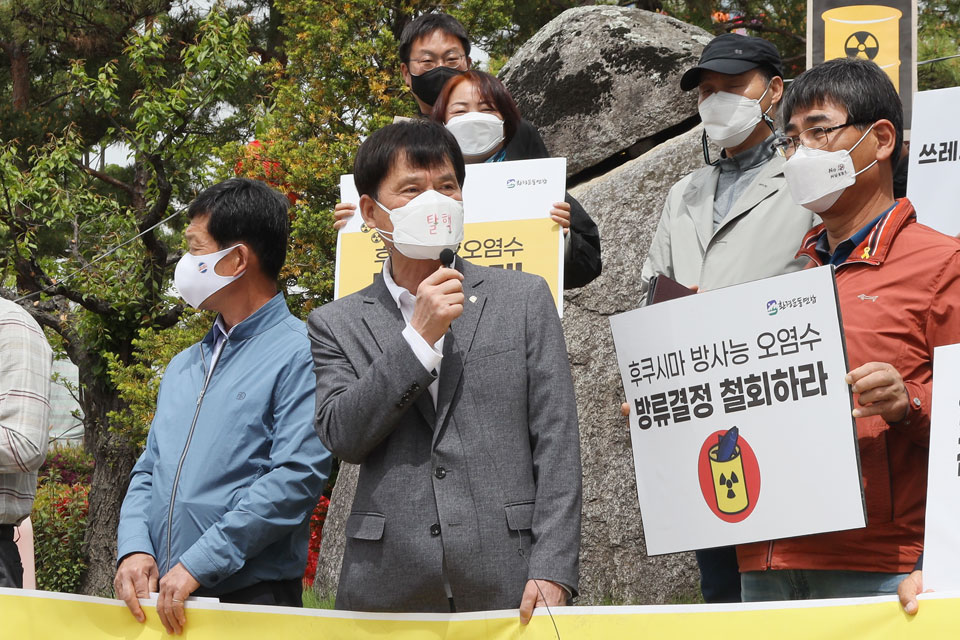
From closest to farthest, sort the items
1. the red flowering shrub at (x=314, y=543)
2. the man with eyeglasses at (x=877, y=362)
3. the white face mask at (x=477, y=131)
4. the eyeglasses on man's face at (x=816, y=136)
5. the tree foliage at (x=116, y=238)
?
1. the man with eyeglasses at (x=877, y=362)
2. the eyeglasses on man's face at (x=816, y=136)
3. the white face mask at (x=477, y=131)
4. the red flowering shrub at (x=314, y=543)
5. the tree foliage at (x=116, y=238)

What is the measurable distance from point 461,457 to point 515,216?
4.81 ft

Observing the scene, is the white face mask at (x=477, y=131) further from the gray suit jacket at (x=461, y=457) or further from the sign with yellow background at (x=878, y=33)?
the sign with yellow background at (x=878, y=33)

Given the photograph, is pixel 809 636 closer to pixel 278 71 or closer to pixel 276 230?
pixel 276 230

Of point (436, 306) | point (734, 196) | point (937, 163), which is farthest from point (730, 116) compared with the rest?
point (436, 306)

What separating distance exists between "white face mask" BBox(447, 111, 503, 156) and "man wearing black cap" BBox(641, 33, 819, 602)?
2.31 feet

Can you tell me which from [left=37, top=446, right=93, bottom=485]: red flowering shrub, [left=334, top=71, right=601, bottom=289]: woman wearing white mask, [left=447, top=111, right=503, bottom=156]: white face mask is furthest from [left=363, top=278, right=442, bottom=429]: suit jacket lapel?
[left=37, top=446, right=93, bottom=485]: red flowering shrub

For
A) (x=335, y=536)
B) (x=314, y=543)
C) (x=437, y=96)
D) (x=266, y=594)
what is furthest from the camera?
(x=314, y=543)

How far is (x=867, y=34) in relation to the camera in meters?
5.37

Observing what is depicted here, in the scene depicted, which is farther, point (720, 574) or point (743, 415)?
point (720, 574)

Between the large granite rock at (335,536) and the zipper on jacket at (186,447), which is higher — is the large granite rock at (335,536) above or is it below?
below

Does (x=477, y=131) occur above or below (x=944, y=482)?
above

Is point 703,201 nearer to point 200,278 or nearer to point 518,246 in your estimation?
point 518,246

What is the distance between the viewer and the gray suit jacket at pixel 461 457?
2480mm

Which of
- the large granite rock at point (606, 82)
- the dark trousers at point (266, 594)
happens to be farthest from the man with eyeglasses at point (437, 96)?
the large granite rock at point (606, 82)
